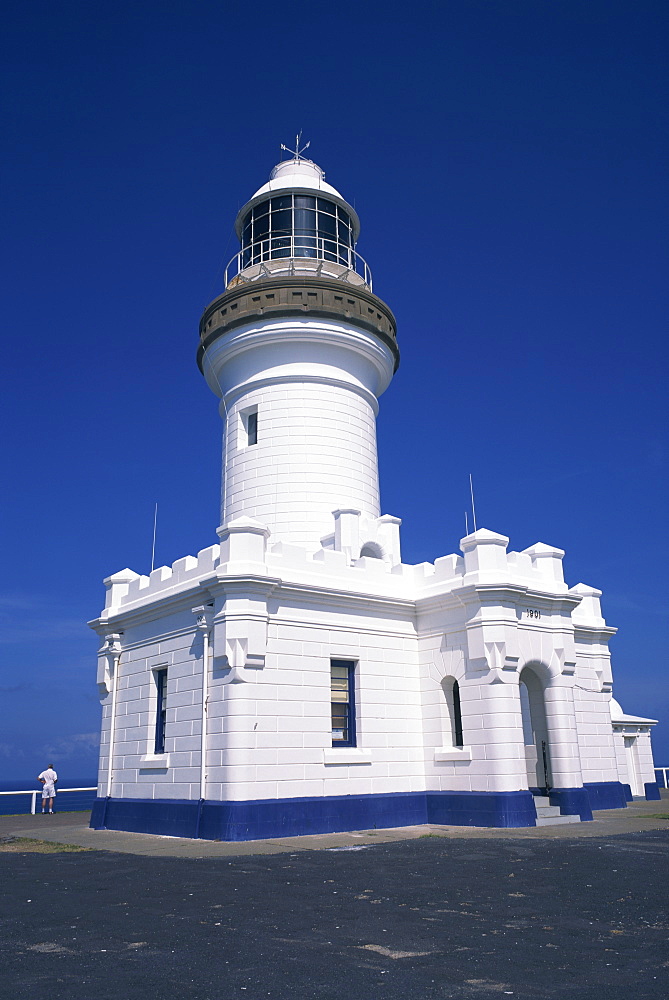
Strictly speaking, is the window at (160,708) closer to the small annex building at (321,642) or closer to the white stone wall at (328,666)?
the small annex building at (321,642)

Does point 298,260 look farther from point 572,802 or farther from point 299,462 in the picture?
point 572,802

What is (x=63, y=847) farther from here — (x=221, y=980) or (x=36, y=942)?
(x=221, y=980)

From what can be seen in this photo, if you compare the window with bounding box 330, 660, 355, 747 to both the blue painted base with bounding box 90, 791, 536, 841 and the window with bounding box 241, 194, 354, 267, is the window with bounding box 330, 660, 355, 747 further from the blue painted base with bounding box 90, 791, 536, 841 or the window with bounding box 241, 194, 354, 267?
the window with bounding box 241, 194, 354, 267

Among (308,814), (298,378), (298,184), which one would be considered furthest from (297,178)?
(308,814)

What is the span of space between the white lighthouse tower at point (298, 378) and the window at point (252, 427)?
31 millimetres

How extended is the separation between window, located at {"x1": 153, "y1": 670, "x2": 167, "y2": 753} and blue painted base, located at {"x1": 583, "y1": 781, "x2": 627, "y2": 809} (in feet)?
35.4

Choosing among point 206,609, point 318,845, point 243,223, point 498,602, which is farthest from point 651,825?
point 243,223

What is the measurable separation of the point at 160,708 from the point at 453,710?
6.61m

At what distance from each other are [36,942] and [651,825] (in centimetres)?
1286

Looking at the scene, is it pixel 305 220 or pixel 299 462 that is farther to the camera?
pixel 305 220

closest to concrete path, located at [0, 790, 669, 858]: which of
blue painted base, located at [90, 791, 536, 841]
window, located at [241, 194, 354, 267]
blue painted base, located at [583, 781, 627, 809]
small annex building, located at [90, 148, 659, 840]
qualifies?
blue painted base, located at [90, 791, 536, 841]

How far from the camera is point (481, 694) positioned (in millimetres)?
16766

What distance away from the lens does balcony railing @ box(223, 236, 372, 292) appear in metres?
22.7

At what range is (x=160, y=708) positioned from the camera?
17781 millimetres
